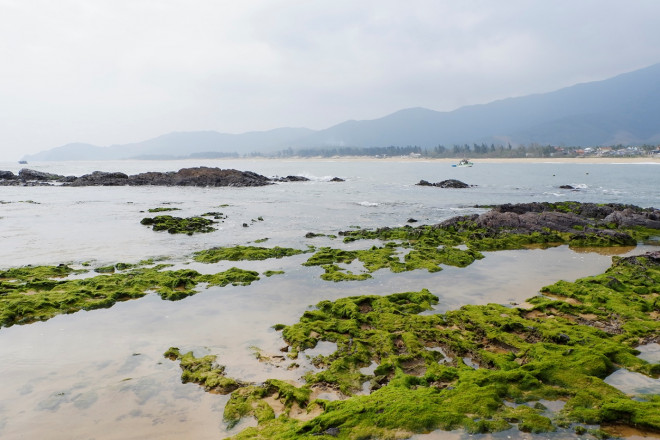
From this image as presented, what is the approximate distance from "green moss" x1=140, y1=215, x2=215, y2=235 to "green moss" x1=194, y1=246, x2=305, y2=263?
5.17 meters

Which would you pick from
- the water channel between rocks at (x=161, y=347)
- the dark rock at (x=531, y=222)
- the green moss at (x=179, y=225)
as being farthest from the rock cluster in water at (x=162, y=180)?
the water channel between rocks at (x=161, y=347)

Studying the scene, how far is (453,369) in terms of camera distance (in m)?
6.46

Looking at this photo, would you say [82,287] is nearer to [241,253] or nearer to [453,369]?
[241,253]

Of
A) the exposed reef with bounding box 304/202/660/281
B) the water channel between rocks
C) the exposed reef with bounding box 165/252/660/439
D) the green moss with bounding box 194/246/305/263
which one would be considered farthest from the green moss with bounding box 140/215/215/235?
the exposed reef with bounding box 165/252/660/439

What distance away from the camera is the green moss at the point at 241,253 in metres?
14.8

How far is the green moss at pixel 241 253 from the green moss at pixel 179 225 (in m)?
5.17

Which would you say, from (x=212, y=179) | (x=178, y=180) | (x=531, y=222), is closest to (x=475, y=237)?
(x=531, y=222)

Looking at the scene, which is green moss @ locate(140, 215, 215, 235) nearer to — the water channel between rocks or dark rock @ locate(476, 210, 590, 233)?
the water channel between rocks

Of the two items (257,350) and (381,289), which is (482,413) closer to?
(257,350)

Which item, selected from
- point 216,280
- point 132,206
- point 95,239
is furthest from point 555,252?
point 132,206

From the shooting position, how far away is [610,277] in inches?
441

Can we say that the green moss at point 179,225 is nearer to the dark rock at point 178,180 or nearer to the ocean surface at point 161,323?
the ocean surface at point 161,323

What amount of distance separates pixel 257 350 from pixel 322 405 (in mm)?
2306

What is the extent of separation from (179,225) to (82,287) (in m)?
10.6
